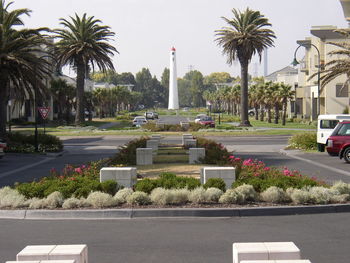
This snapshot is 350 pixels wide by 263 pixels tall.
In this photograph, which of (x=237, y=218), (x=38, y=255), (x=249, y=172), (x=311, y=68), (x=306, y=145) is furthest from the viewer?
(x=311, y=68)

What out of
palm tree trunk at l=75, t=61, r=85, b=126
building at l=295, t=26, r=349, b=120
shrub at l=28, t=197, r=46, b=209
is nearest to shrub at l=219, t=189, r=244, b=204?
shrub at l=28, t=197, r=46, b=209

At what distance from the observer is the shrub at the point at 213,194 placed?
1345 centimetres

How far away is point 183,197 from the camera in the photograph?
1349 centimetres

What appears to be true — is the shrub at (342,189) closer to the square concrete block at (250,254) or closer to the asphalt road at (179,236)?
the asphalt road at (179,236)

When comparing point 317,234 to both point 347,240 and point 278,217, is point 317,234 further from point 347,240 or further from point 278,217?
point 278,217

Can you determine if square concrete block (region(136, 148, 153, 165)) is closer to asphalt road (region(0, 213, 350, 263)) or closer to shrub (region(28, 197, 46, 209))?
shrub (region(28, 197, 46, 209))

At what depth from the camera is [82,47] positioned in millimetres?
61812

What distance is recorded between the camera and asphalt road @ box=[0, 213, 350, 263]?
8.84 metres

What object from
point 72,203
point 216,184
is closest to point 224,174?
point 216,184

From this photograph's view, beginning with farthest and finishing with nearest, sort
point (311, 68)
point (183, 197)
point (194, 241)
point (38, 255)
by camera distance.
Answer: point (311, 68)
point (183, 197)
point (194, 241)
point (38, 255)

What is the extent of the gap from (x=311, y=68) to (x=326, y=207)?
223 feet

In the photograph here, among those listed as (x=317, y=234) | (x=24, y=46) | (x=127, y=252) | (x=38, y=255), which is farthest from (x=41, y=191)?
(x=24, y=46)

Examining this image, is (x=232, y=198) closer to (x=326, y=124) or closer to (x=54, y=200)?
(x=54, y=200)

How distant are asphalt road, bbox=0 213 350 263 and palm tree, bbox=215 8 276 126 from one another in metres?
49.1
